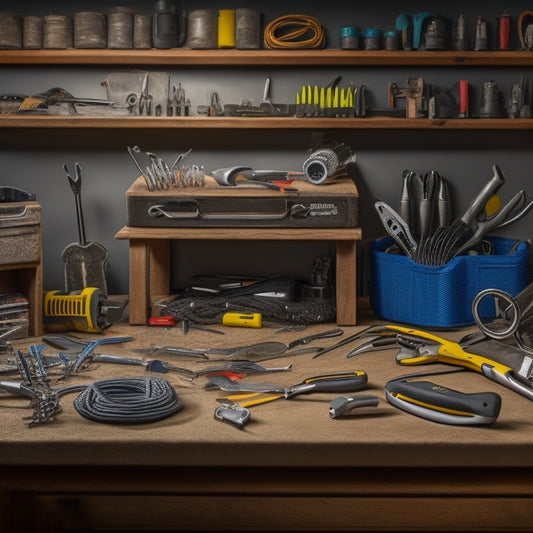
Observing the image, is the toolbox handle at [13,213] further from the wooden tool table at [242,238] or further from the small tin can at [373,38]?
the small tin can at [373,38]

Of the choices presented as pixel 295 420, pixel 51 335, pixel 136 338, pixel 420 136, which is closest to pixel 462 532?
pixel 295 420

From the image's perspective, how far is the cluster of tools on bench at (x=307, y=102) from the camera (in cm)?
258

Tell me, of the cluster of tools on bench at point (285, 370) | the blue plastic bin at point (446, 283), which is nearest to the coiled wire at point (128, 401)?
the cluster of tools on bench at point (285, 370)

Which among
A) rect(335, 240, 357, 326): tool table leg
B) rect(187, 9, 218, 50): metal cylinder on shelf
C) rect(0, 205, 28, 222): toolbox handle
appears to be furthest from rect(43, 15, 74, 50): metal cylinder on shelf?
rect(335, 240, 357, 326): tool table leg

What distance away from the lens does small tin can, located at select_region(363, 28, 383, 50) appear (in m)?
2.54

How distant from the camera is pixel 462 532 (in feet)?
5.36

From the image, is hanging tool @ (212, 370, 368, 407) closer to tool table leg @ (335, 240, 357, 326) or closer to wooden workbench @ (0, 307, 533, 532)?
wooden workbench @ (0, 307, 533, 532)

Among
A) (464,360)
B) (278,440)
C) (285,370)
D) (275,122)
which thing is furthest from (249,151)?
(278,440)

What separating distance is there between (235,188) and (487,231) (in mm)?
718

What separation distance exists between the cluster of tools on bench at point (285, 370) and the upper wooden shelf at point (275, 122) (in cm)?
62

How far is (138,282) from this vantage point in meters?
2.38

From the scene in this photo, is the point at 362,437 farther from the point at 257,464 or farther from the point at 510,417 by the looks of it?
the point at 510,417

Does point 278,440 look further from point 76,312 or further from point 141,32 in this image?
point 141,32

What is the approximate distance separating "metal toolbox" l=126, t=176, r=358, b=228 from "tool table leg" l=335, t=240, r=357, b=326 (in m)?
0.07
